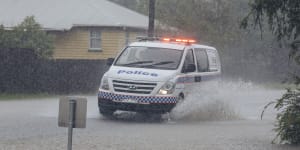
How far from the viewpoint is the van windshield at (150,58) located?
21.4 m

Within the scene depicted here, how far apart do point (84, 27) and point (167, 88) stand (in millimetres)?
26782

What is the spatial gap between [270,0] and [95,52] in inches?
1353

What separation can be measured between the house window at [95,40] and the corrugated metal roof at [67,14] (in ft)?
2.98

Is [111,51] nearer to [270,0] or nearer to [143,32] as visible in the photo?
[143,32]

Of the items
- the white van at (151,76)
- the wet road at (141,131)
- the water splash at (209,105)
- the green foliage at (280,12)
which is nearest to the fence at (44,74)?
the wet road at (141,131)

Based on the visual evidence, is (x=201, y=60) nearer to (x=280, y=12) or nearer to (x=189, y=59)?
(x=189, y=59)

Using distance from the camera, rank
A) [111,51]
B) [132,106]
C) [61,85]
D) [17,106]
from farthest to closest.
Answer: [111,51] < [61,85] < [17,106] < [132,106]

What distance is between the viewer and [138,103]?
66.6 feet

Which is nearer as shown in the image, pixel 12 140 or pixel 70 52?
pixel 12 140

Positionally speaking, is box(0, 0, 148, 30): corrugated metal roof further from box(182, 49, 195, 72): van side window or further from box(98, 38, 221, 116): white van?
box(182, 49, 195, 72): van side window

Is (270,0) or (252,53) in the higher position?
(270,0)

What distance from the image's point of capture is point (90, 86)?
3434cm

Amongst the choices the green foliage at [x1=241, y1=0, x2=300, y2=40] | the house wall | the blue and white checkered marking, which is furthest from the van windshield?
the house wall

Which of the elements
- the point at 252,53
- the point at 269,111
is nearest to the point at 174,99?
the point at 269,111
